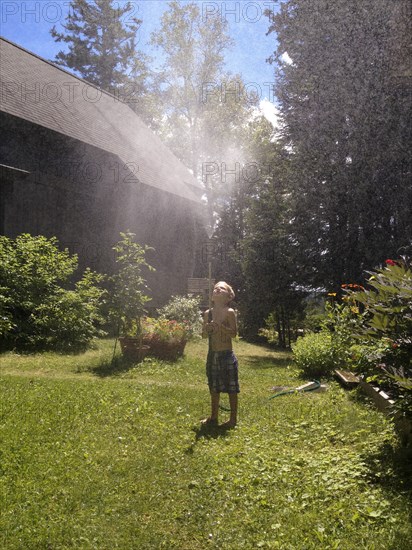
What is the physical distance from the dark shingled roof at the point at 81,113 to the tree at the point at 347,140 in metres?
6.45

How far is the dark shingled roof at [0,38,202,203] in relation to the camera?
667 inches

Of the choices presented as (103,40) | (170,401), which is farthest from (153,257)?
(103,40)

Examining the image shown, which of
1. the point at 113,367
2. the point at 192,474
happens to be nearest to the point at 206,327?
the point at 192,474

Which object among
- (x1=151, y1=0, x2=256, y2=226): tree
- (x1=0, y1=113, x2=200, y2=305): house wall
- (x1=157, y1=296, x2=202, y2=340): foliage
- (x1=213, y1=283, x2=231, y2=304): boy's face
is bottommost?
(x1=157, y1=296, x2=202, y2=340): foliage

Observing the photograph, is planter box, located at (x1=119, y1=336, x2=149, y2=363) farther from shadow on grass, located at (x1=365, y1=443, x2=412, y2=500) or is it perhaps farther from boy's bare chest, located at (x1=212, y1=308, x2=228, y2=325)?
shadow on grass, located at (x1=365, y1=443, x2=412, y2=500)

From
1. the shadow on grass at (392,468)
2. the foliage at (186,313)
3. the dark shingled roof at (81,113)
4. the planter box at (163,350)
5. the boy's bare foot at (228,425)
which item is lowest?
the boy's bare foot at (228,425)

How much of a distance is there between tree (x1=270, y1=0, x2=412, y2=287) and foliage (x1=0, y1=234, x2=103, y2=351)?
8423 millimetres

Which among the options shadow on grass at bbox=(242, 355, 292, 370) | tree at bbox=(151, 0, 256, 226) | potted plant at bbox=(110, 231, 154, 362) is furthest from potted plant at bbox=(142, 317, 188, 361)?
tree at bbox=(151, 0, 256, 226)

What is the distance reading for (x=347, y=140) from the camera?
696 inches

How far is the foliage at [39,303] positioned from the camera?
40.5 ft

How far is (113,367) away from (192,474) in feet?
20.7

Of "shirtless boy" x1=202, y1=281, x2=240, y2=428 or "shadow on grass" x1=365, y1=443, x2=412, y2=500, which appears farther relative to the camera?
"shirtless boy" x1=202, y1=281, x2=240, y2=428

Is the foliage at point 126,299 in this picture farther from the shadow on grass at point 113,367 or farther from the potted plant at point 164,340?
the shadow on grass at point 113,367

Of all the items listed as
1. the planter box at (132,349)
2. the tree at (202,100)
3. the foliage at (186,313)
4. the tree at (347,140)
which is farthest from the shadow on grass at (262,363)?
the tree at (202,100)
